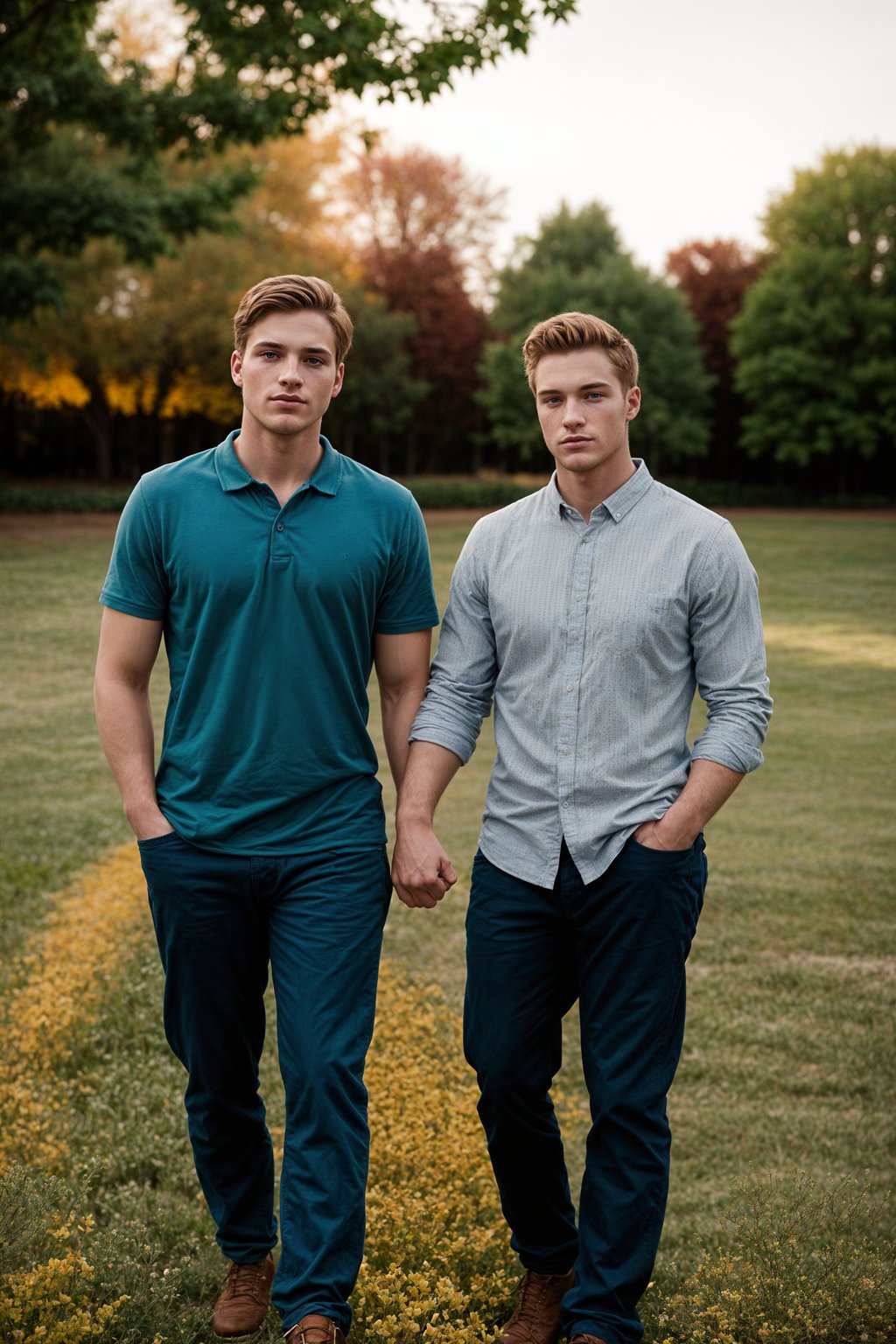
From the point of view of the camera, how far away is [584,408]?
3096mm

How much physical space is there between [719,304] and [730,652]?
58915 millimetres

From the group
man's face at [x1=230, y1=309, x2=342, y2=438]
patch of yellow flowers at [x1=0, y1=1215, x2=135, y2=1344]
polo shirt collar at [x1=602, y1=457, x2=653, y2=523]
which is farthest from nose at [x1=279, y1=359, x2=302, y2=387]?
patch of yellow flowers at [x1=0, y1=1215, x2=135, y2=1344]

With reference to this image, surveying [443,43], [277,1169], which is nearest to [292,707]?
[277,1169]

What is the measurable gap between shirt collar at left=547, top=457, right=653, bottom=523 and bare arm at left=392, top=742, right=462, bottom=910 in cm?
67

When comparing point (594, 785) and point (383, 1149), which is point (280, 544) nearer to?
point (594, 785)

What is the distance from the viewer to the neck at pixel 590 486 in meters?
3.16

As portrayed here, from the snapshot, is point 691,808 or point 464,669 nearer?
point 691,808

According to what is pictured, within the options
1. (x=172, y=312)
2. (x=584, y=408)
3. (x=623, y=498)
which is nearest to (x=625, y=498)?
(x=623, y=498)

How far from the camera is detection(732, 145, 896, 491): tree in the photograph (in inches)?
1935

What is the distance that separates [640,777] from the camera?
Answer: 9.95 feet

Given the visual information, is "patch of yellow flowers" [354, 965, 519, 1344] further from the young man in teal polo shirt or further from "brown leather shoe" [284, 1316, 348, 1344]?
the young man in teal polo shirt

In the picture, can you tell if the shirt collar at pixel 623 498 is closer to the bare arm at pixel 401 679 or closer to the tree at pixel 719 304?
the bare arm at pixel 401 679

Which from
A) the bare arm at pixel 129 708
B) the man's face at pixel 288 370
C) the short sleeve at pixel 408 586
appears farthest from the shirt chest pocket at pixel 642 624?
the bare arm at pixel 129 708

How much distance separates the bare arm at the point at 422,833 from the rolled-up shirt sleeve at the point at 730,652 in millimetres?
637
